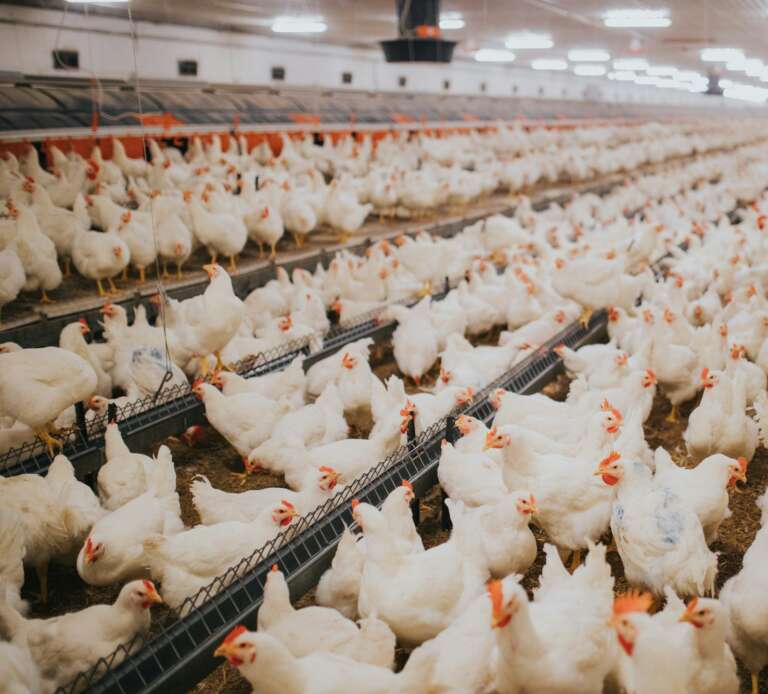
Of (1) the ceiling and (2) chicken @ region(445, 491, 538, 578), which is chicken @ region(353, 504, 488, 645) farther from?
(1) the ceiling

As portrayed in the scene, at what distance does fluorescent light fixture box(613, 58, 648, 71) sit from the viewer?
18.7m

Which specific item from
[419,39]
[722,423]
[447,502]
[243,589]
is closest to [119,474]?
[243,589]

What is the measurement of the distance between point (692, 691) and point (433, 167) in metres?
9.90

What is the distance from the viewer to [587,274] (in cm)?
562

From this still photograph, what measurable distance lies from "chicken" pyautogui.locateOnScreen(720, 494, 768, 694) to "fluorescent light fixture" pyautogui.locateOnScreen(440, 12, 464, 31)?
11368 mm

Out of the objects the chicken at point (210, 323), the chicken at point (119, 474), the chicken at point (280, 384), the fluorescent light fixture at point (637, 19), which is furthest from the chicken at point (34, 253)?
the fluorescent light fixture at point (637, 19)

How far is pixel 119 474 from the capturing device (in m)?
3.18

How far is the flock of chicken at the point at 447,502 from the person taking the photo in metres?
2.02

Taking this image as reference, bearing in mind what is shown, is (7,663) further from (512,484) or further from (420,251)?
(420,251)

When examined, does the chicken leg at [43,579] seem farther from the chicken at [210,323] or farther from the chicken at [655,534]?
the chicken at [655,534]

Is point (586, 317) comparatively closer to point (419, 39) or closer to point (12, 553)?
point (12, 553)

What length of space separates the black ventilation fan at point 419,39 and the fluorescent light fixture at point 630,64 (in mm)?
11192

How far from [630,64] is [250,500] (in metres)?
19.5

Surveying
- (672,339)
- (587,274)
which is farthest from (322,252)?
(672,339)
